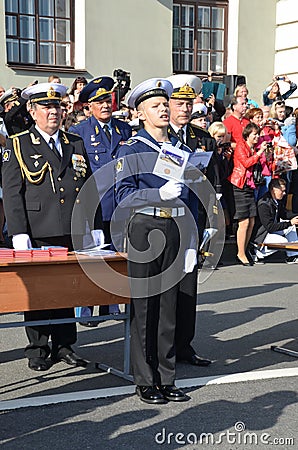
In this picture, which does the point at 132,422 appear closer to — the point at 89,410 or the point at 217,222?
the point at 89,410

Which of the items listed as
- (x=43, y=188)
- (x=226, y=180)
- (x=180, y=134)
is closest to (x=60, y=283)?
(x=43, y=188)

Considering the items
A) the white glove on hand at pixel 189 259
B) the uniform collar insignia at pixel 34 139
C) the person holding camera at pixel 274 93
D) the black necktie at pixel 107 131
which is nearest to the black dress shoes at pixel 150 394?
the white glove on hand at pixel 189 259

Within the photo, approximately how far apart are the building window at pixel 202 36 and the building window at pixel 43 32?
2.50m

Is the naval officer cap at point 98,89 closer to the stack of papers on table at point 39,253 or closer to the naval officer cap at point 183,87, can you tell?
the naval officer cap at point 183,87

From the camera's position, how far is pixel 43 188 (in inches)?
263

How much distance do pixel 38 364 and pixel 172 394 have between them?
1270mm

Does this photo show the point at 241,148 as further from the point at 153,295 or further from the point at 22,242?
the point at 153,295

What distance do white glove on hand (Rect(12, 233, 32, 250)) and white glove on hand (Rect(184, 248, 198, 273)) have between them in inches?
44.8

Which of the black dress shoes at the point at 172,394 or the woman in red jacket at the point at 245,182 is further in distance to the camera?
the woman in red jacket at the point at 245,182

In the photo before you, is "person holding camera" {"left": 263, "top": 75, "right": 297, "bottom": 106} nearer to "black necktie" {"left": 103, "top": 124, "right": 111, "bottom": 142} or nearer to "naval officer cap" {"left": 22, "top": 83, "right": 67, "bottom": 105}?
"black necktie" {"left": 103, "top": 124, "right": 111, "bottom": 142}

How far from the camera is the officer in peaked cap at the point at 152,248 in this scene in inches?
229

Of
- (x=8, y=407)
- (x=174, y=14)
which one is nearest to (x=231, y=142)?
(x=174, y=14)

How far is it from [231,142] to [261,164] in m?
0.55

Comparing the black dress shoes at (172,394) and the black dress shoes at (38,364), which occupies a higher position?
the black dress shoes at (172,394)
